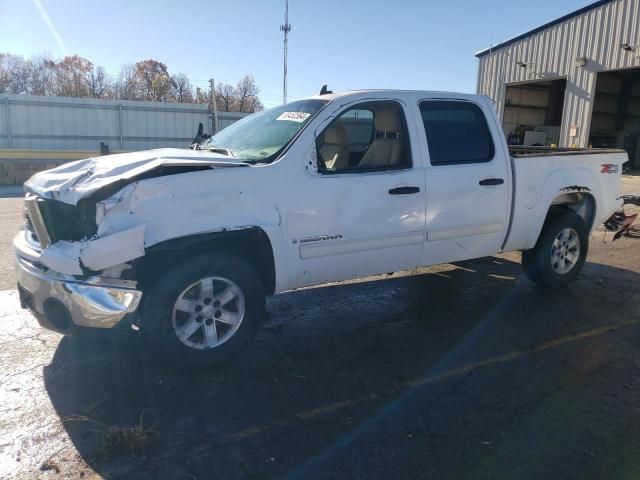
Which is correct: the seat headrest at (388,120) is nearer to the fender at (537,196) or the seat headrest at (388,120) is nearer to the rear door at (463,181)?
the rear door at (463,181)

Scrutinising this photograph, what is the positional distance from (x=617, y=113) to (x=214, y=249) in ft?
117

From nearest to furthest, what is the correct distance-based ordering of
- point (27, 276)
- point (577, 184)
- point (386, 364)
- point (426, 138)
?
point (27, 276) → point (386, 364) → point (426, 138) → point (577, 184)

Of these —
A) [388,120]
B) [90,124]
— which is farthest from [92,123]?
[388,120]

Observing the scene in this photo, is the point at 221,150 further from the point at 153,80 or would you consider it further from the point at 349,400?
the point at 153,80

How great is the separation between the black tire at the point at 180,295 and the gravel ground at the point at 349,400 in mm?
157

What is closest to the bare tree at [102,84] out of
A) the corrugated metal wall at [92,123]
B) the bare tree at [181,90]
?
the bare tree at [181,90]

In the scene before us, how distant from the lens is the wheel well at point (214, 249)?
3.56 metres

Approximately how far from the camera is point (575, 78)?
23.0 meters

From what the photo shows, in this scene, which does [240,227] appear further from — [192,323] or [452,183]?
[452,183]

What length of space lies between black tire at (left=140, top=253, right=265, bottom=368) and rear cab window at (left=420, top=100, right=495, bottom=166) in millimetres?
2009

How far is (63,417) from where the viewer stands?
3.22 metres

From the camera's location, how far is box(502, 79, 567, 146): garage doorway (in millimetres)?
31688

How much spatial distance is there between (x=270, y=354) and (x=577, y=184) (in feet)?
12.8

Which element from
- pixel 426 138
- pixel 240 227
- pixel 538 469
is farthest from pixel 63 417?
pixel 426 138
